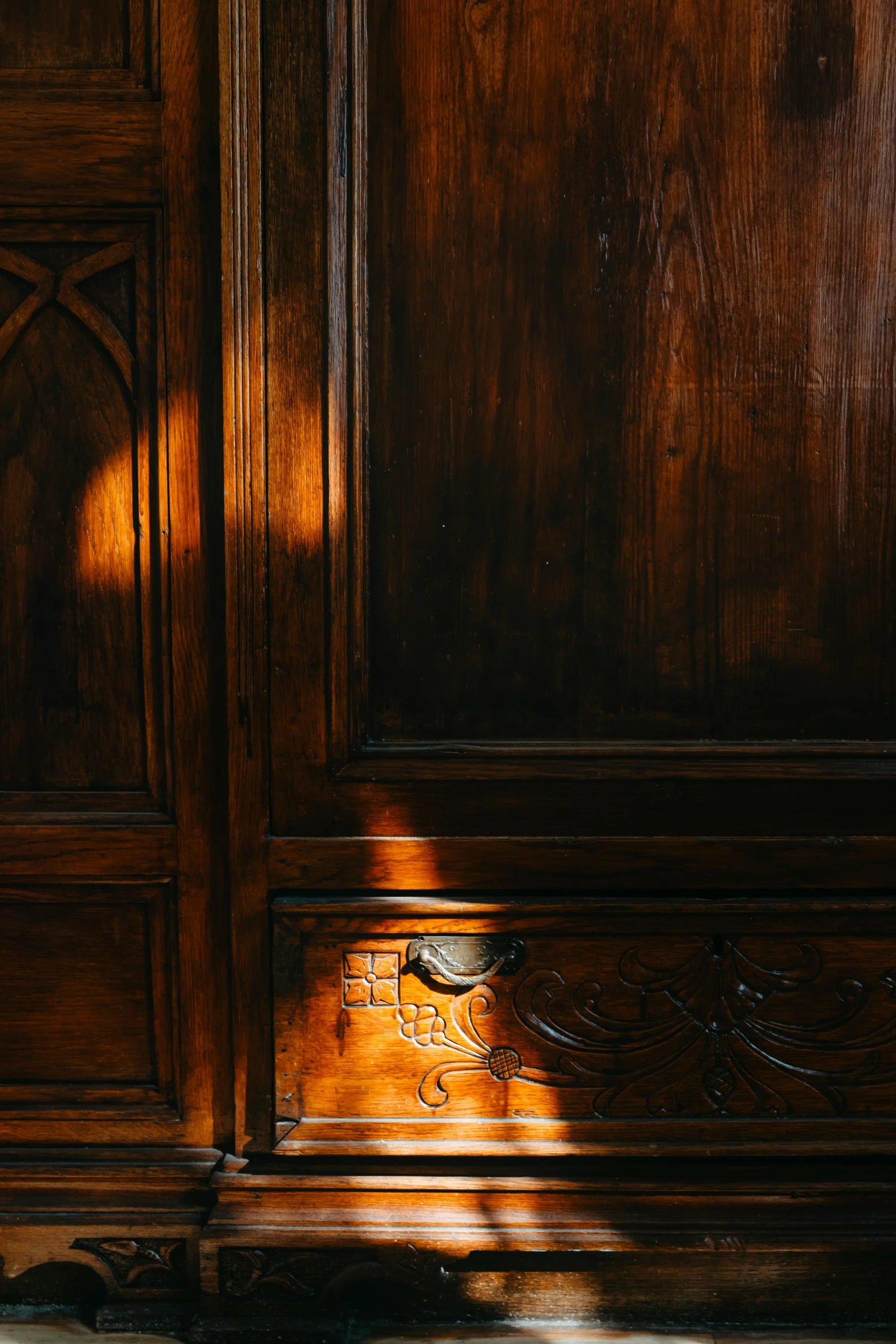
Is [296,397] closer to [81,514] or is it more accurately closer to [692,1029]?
[81,514]

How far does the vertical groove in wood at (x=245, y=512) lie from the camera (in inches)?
44.9

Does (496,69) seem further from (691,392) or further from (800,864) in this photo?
(800,864)

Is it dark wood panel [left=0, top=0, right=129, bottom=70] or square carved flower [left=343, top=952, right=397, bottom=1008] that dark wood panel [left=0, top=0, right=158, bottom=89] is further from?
square carved flower [left=343, top=952, right=397, bottom=1008]

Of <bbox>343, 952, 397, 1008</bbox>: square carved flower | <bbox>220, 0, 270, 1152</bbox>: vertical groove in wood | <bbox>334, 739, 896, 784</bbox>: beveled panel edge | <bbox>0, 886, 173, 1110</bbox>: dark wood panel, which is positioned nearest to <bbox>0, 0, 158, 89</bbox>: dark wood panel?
<bbox>220, 0, 270, 1152</bbox>: vertical groove in wood

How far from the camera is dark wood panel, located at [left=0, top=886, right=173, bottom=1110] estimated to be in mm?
1254

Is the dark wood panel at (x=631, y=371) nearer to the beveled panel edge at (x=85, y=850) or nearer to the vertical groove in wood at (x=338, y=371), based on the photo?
the vertical groove in wood at (x=338, y=371)

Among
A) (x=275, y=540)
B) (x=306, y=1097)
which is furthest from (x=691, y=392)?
(x=306, y=1097)

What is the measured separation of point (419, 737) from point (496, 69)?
872 millimetres

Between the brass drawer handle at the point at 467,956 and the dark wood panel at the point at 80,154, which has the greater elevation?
the dark wood panel at the point at 80,154

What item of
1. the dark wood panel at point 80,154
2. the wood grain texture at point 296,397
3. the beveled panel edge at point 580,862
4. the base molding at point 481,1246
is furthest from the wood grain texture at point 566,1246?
the dark wood panel at point 80,154

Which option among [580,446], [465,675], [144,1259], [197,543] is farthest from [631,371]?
[144,1259]

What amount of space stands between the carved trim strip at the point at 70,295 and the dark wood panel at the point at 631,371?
33 cm

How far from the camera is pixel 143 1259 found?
1241 mm

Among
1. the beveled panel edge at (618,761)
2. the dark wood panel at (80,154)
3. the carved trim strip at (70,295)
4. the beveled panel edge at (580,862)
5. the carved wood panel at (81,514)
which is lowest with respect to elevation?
the beveled panel edge at (580,862)
